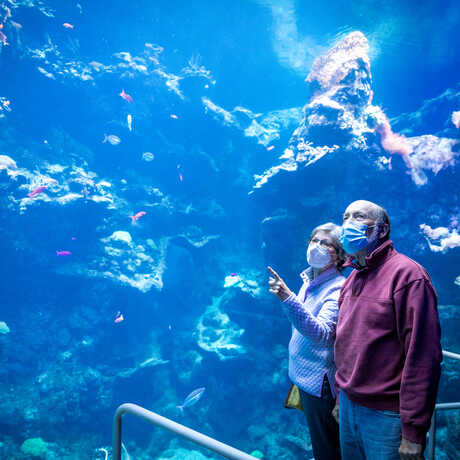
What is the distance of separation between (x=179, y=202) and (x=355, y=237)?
12.6 meters

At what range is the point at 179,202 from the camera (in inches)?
531

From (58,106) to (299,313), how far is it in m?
17.0

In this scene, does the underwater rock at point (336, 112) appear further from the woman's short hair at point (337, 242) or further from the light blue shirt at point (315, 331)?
the light blue shirt at point (315, 331)

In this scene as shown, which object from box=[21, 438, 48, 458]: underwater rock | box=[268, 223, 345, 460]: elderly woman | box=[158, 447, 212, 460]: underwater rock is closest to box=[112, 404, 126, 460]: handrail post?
box=[268, 223, 345, 460]: elderly woman

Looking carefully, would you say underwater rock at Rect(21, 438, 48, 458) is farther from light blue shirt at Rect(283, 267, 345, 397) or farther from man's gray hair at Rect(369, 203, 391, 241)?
man's gray hair at Rect(369, 203, 391, 241)

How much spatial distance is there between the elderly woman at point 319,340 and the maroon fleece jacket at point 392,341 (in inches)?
5.5

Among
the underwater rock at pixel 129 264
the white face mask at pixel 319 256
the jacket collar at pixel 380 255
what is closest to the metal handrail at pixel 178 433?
the jacket collar at pixel 380 255

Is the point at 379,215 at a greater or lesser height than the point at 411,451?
greater

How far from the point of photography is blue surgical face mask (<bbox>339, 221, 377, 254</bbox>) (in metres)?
1.43

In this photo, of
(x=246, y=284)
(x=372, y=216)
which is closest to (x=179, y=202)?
(x=246, y=284)

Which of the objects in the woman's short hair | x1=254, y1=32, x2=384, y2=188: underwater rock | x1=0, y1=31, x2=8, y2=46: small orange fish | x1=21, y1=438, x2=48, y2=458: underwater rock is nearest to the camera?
the woman's short hair

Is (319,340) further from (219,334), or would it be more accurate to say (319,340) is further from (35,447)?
(35,447)

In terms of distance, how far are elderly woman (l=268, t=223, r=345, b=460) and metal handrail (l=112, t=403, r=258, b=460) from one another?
0.69 m

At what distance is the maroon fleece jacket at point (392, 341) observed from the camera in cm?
102
